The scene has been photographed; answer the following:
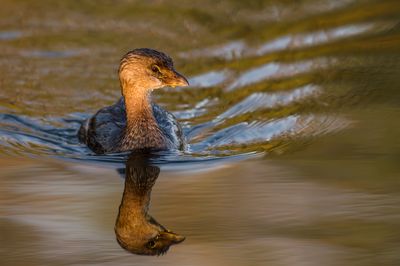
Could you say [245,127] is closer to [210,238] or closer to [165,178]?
[165,178]

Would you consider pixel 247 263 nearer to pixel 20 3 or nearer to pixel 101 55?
pixel 101 55

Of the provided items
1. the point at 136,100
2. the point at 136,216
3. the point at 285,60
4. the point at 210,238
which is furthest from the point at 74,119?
the point at 210,238

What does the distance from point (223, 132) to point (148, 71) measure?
1.18 metres

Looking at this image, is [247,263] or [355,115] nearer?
[247,263]

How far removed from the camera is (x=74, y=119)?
1117cm

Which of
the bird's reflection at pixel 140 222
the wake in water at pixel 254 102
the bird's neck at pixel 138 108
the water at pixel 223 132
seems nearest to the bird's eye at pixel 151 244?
the bird's reflection at pixel 140 222

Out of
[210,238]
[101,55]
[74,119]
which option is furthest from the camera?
[101,55]

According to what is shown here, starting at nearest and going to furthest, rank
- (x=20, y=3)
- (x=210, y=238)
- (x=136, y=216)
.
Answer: (x=210, y=238) < (x=136, y=216) < (x=20, y=3)

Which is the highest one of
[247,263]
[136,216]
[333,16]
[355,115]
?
[333,16]

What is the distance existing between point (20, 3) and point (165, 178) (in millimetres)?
6414

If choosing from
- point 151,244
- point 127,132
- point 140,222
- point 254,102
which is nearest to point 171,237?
point 151,244

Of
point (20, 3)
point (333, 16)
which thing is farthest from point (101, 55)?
point (333, 16)

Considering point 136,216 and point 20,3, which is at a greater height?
point 20,3

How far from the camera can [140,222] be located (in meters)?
7.59
